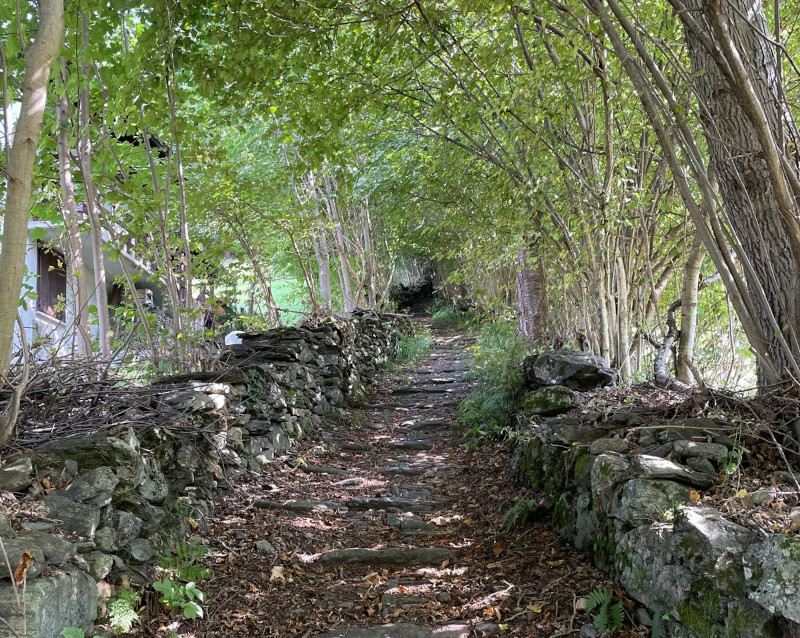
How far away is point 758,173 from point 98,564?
3.85m

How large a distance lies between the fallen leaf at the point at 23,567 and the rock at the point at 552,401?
13.3ft

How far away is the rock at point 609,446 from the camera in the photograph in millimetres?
3549

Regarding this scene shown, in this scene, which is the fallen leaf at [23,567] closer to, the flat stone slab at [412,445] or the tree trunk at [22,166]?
the tree trunk at [22,166]

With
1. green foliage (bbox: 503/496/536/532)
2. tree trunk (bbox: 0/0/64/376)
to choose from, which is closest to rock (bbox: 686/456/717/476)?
green foliage (bbox: 503/496/536/532)

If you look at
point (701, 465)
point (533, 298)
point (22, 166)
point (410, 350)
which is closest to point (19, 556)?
point (22, 166)

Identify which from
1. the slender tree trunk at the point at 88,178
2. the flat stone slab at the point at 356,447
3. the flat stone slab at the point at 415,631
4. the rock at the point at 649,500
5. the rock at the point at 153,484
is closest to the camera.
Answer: the rock at the point at 649,500

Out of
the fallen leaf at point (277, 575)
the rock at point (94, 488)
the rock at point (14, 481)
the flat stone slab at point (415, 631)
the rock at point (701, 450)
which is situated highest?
the rock at point (14, 481)

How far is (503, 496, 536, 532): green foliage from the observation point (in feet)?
13.8

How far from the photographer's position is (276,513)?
→ 4.60 metres

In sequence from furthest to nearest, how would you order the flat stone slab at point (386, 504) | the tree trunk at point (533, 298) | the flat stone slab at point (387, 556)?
the tree trunk at point (533, 298)
the flat stone slab at point (386, 504)
the flat stone slab at point (387, 556)

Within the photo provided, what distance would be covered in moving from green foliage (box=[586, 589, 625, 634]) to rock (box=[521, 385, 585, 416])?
2.33 m

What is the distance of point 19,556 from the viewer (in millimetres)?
2158

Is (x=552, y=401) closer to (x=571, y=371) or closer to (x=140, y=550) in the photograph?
(x=571, y=371)

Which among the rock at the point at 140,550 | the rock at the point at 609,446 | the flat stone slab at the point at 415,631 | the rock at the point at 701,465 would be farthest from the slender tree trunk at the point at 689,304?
the rock at the point at 140,550
